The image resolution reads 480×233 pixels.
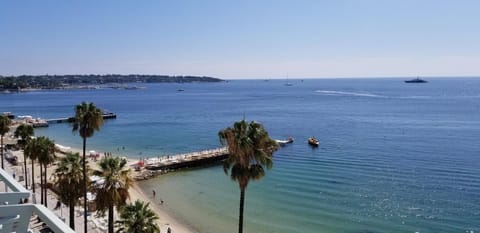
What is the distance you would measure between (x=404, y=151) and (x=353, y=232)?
37982mm

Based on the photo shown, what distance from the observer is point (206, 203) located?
45312 mm

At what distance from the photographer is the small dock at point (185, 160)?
200 ft

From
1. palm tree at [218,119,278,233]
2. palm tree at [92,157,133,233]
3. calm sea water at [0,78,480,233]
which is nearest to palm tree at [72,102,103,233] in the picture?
A: palm tree at [92,157,133,233]

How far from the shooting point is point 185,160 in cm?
6372

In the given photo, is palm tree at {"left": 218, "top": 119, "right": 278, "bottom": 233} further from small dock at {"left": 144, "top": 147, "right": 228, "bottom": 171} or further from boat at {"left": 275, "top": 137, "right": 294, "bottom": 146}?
boat at {"left": 275, "top": 137, "right": 294, "bottom": 146}

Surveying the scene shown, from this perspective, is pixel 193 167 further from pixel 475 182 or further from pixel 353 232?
pixel 475 182

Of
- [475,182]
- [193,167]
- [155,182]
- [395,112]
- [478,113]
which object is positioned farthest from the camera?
[395,112]

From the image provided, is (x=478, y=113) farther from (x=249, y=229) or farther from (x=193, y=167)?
(x=249, y=229)

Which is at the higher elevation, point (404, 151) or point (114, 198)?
point (114, 198)

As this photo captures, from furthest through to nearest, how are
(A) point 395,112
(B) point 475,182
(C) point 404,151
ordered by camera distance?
(A) point 395,112, (C) point 404,151, (B) point 475,182

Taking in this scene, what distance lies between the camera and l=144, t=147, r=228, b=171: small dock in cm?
6096

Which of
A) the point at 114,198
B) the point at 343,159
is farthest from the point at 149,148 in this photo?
the point at 114,198

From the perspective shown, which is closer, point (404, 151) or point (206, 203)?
point (206, 203)

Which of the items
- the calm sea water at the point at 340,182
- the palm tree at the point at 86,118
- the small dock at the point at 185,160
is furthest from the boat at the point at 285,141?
the palm tree at the point at 86,118
